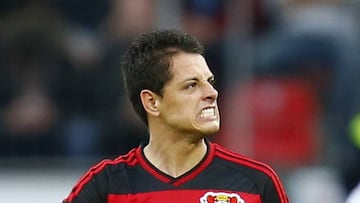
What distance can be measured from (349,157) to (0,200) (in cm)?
262

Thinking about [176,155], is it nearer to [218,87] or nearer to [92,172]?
[92,172]

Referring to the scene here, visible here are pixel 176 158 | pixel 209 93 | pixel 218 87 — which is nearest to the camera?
pixel 209 93

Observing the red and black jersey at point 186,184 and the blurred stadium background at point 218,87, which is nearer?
the red and black jersey at point 186,184

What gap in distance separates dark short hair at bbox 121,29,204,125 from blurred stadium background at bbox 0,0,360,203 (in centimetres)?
415

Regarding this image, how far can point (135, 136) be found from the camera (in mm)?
9766

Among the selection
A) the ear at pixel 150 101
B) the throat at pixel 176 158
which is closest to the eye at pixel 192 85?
the ear at pixel 150 101

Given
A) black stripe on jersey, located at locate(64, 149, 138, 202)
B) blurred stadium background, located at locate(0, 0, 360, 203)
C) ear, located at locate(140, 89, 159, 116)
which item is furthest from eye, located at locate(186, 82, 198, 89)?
blurred stadium background, located at locate(0, 0, 360, 203)

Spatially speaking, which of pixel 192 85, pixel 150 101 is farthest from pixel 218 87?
pixel 192 85

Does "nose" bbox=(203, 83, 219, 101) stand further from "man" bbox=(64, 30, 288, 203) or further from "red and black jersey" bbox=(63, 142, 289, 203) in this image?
"red and black jersey" bbox=(63, 142, 289, 203)

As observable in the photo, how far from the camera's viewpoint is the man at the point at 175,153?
542 cm

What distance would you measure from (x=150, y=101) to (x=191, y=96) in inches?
8.8

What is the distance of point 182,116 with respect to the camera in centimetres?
548

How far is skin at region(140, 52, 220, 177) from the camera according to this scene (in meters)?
5.43

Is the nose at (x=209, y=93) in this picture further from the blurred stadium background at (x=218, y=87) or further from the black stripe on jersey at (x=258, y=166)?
the blurred stadium background at (x=218, y=87)
